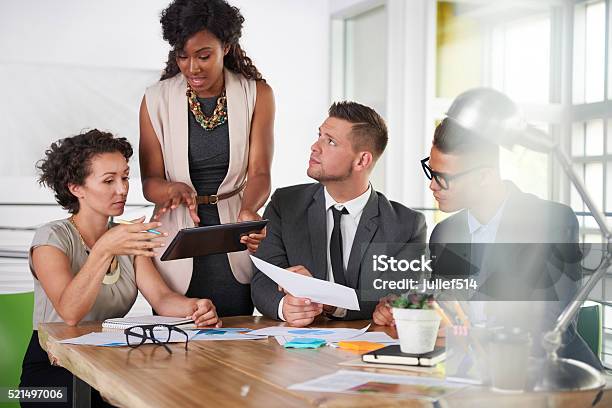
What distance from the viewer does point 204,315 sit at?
1.73 m

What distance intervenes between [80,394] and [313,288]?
53 cm

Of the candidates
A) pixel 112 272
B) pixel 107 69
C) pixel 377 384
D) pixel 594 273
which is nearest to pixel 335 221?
pixel 112 272

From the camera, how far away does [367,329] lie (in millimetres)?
1681

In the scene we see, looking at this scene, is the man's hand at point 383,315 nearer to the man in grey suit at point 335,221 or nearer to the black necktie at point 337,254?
the man in grey suit at point 335,221

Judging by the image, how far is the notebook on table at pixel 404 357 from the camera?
1248mm

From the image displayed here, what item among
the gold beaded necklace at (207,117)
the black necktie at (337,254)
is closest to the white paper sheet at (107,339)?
the black necktie at (337,254)

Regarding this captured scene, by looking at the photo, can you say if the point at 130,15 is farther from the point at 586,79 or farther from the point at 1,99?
the point at 586,79

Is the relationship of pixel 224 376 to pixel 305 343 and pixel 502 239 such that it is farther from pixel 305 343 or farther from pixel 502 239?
pixel 502 239

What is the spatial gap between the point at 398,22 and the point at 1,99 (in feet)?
6.30

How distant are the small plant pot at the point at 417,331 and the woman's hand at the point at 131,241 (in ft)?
2.05

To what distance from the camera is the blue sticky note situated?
57.6 inches

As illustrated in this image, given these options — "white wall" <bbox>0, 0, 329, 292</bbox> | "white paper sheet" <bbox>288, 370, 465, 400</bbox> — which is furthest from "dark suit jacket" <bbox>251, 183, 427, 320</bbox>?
"white wall" <bbox>0, 0, 329, 292</bbox>

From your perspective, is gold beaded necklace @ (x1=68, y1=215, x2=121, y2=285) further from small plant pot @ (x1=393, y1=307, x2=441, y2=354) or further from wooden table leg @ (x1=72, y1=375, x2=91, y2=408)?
small plant pot @ (x1=393, y1=307, x2=441, y2=354)

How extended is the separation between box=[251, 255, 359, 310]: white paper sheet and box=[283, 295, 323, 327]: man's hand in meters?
0.02
